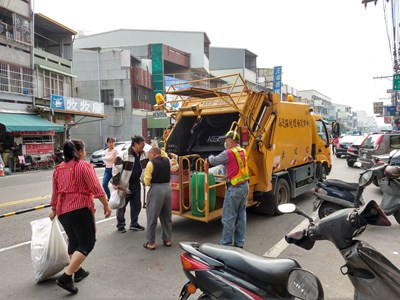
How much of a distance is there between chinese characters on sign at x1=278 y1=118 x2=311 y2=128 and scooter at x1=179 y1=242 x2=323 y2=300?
14.2ft

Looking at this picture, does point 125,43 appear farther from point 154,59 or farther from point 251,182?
point 251,182

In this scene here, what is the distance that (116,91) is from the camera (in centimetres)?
2970

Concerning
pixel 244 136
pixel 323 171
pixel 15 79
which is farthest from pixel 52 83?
pixel 244 136

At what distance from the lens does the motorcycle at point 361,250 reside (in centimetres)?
215

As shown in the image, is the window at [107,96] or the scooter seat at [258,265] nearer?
the scooter seat at [258,265]

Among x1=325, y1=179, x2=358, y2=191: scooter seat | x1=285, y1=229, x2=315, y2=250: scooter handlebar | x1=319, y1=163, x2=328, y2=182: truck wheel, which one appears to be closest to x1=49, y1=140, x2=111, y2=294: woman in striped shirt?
x1=285, y1=229, x2=315, y2=250: scooter handlebar

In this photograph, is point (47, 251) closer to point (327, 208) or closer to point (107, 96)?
point (327, 208)

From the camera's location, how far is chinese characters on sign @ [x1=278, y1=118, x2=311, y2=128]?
641 cm

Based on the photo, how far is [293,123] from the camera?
693cm

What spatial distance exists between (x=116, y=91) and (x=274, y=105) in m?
25.6

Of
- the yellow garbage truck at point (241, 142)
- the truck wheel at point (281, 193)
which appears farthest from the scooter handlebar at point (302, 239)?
the truck wheel at point (281, 193)

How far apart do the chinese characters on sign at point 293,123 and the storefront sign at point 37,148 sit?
51.2 ft

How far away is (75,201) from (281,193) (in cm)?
450

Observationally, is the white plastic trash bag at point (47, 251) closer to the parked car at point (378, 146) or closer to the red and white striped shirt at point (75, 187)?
the red and white striped shirt at point (75, 187)
